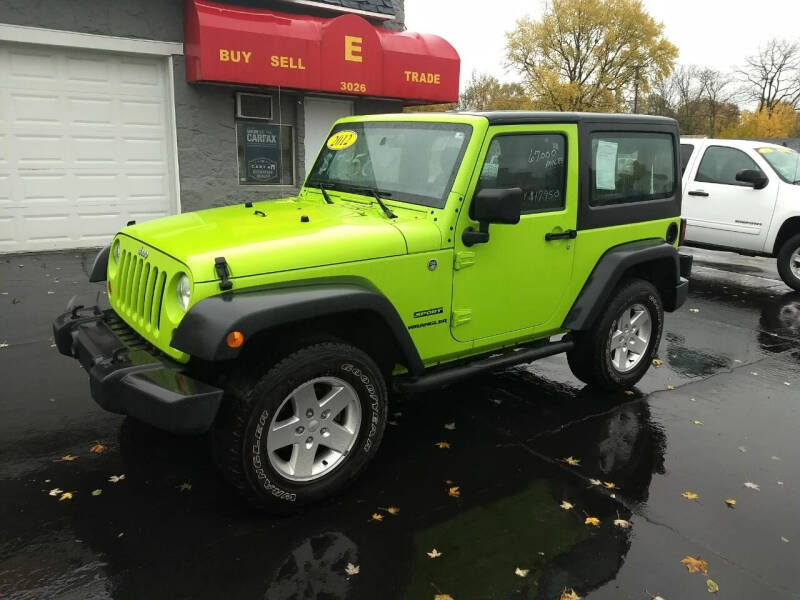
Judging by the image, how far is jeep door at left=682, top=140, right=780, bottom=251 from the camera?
A: 885cm

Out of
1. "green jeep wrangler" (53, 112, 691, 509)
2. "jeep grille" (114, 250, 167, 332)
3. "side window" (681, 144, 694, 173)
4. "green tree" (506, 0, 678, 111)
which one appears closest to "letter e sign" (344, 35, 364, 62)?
"side window" (681, 144, 694, 173)

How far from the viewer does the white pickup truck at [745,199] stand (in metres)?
8.69

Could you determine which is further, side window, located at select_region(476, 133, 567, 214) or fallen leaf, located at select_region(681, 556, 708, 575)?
side window, located at select_region(476, 133, 567, 214)

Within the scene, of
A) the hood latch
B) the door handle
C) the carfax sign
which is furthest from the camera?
the carfax sign

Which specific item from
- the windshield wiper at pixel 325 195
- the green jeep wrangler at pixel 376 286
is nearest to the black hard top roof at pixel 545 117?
the green jeep wrangler at pixel 376 286

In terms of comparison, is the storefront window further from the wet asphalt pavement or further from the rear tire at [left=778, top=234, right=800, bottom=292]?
the rear tire at [left=778, top=234, right=800, bottom=292]

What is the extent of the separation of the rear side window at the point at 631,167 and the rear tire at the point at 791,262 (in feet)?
15.0

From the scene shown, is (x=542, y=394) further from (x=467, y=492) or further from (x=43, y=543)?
(x=43, y=543)

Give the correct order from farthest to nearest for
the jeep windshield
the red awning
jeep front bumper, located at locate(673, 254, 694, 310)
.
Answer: the red awning < jeep front bumper, located at locate(673, 254, 694, 310) < the jeep windshield

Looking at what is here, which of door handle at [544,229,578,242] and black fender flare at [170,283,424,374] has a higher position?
door handle at [544,229,578,242]

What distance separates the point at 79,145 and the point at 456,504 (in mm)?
8559

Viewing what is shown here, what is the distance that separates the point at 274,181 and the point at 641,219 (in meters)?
7.54

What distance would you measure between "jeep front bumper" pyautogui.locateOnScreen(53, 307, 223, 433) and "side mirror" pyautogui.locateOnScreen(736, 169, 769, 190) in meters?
8.17

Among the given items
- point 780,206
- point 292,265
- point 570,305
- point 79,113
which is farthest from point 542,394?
point 79,113
